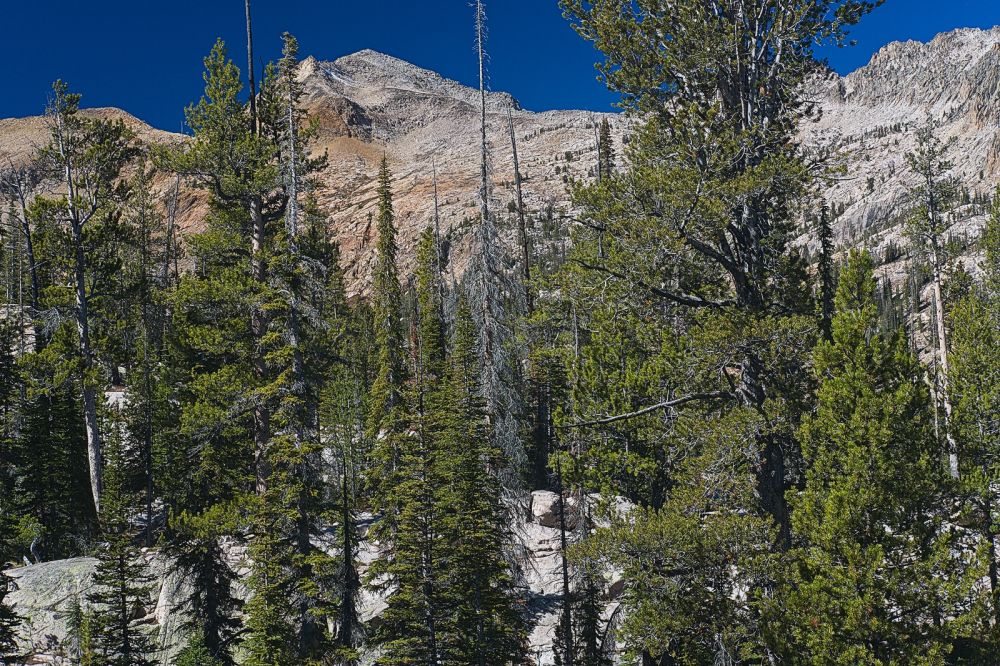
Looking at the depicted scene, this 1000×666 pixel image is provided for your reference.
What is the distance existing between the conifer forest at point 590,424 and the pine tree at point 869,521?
5cm

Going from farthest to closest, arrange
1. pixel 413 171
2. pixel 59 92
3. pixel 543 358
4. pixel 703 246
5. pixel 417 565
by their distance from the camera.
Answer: pixel 413 171 < pixel 543 358 < pixel 59 92 < pixel 417 565 < pixel 703 246

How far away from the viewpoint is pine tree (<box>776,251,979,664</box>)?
9.08 m

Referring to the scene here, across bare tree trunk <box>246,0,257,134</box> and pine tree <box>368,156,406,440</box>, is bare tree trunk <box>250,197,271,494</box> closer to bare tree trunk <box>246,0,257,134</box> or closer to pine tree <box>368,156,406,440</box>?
bare tree trunk <box>246,0,257,134</box>

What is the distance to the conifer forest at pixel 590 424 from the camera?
930 centimetres

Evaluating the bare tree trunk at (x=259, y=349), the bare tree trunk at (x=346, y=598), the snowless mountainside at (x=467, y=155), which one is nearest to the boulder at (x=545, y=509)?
the bare tree trunk at (x=346, y=598)

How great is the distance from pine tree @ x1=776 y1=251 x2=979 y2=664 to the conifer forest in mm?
46

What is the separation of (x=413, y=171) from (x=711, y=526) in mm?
121809

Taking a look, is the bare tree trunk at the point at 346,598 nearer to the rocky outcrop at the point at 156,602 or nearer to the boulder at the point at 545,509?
the rocky outcrop at the point at 156,602

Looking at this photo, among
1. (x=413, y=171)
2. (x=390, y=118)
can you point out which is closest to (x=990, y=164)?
(x=413, y=171)

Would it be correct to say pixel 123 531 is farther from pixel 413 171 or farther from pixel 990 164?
pixel 990 164

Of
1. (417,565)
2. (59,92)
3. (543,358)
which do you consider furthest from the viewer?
(543,358)

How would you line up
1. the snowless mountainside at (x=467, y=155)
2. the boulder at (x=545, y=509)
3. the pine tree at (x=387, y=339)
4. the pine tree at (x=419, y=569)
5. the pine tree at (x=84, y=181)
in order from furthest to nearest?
the snowless mountainside at (x=467, y=155) → the pine tree at (x=387, y=339) → the boulder at (x=545, y=509) → the pine tree at (x=84, y=181) → the pine tree at (x=419, y=569)

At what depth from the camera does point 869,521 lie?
9.54 m

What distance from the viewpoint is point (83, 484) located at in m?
29.3
